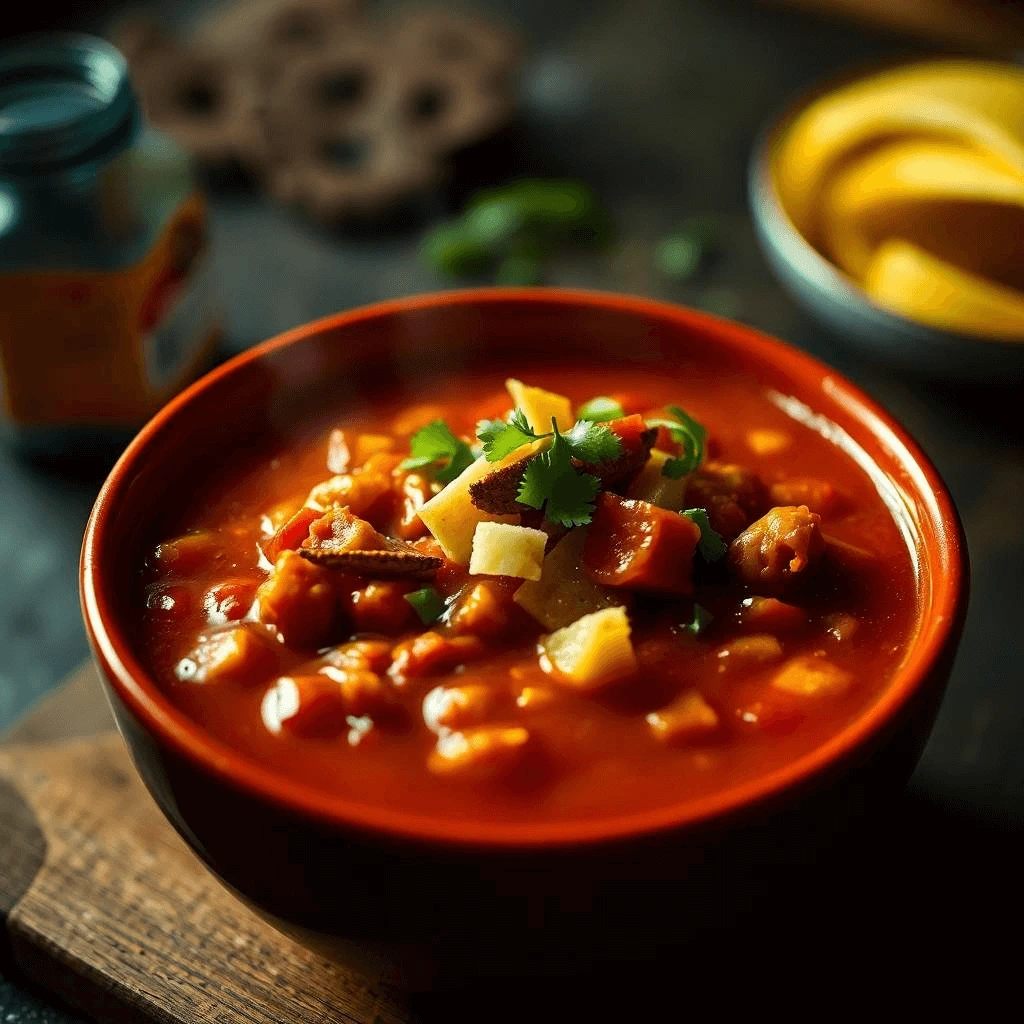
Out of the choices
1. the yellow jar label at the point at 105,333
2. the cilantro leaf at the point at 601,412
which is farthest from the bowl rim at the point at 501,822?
the yellow jar label at the point at 105,333

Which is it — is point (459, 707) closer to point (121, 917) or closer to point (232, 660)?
point (232, 660)

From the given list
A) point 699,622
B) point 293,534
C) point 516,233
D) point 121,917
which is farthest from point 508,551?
point 516,233

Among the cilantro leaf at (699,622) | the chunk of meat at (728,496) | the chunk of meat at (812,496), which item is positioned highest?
the chunk of meat at (728,496)

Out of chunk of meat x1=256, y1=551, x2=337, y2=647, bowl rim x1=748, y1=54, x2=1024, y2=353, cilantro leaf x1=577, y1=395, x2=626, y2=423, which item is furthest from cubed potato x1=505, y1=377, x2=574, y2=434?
bowl rim x1=748, y1=54, x2=1024, y2=353

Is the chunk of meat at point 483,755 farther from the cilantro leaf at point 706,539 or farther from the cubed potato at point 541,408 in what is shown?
the cubed potato at point 541,408

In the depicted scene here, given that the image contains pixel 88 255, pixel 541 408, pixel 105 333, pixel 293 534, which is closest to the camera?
pixel 293 534

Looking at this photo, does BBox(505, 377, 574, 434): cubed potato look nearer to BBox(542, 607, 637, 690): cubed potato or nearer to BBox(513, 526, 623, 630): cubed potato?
BBox(513, 526, 623, 630): cubed potato
